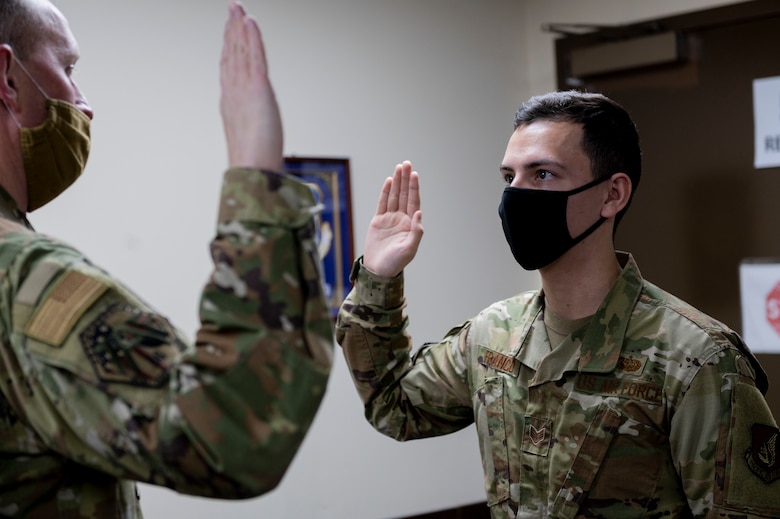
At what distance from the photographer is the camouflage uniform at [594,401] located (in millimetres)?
1483

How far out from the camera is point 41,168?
114cm

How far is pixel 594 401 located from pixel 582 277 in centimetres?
25

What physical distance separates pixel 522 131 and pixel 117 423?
113cm

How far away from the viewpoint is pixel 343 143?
343 cm

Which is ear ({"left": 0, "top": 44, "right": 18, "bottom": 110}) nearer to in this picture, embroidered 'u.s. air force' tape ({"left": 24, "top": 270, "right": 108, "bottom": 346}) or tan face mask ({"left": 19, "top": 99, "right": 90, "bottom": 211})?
tan face mask ({"left": 19, "top": 99, "right": 90, "bottom": 211})

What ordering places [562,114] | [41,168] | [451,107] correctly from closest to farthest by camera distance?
[41,168] → [562,114] → [451,107]

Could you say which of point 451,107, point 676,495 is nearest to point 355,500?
point 451,107

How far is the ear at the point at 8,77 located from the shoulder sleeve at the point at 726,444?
3.76ft

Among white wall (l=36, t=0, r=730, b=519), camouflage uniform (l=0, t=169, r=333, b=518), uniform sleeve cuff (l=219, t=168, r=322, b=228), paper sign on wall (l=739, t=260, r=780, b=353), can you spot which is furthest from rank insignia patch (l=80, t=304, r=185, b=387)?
paper sign on wall (l=739, t=260, r=780, b=353)

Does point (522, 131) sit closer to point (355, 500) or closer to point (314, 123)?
point (314, 123)

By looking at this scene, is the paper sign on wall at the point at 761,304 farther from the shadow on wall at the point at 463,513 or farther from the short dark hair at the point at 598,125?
the short dark hair at the point at 598,125

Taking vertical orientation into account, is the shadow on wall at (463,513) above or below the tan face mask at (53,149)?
below

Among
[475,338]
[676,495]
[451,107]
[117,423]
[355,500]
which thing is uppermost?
[451,107]

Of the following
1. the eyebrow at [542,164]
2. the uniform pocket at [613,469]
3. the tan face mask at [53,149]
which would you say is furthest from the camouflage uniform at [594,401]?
the tan face mask at [53,149]
